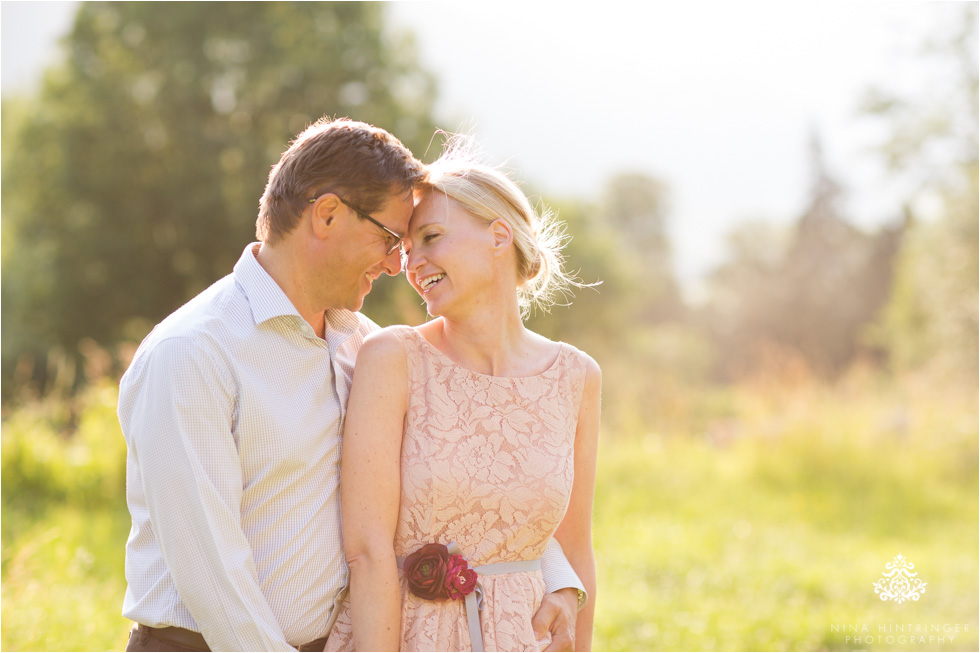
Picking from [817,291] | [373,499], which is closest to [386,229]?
[373,499]

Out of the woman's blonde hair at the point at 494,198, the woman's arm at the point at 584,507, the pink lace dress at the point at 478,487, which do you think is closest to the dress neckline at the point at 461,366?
the pink lace dress at the point at 478,487

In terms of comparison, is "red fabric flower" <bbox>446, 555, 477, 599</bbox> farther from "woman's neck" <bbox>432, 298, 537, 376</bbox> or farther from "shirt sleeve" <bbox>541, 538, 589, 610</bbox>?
"woman's neck" <bbox>432, 298, 537, 376</bbox>

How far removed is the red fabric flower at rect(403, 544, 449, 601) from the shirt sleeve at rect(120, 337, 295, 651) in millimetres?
378

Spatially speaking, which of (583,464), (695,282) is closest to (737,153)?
(695,282)

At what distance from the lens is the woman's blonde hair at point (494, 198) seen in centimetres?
242

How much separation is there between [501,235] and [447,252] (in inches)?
7.9

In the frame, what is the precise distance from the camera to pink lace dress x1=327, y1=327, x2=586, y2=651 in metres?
2.23

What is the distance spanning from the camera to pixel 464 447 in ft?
7.48

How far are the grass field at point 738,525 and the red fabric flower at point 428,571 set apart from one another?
212cm

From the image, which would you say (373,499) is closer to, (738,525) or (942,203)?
(738,525)

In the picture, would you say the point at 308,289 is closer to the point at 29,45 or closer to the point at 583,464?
the point at 583,464

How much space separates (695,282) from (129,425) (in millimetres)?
39943

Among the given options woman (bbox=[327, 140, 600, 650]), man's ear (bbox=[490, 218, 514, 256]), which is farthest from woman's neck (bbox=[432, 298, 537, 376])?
man's ear (bbox=[490, 218, 514, 256])

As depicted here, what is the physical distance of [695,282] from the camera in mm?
40250
